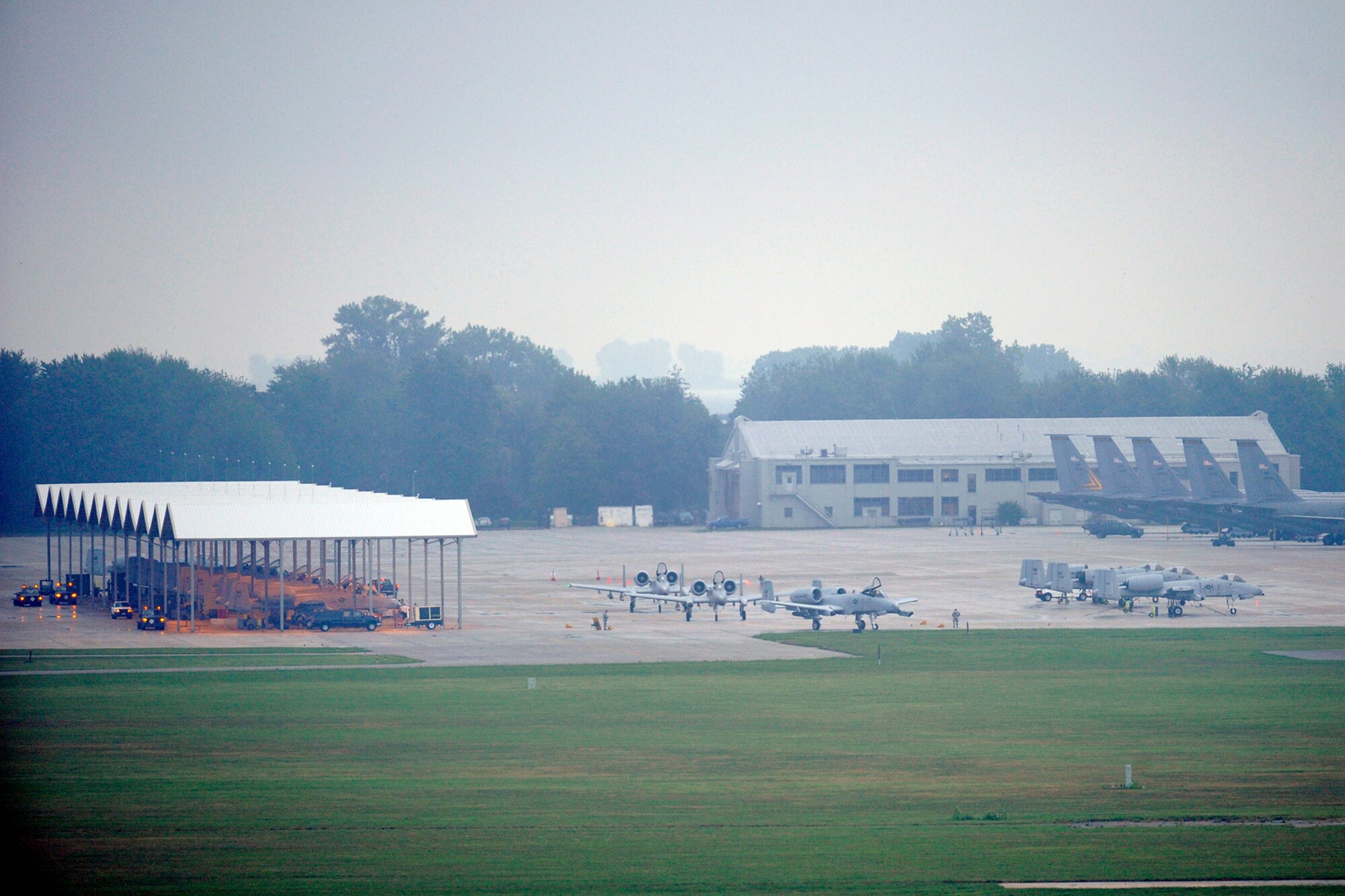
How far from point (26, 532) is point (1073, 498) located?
10392 cm

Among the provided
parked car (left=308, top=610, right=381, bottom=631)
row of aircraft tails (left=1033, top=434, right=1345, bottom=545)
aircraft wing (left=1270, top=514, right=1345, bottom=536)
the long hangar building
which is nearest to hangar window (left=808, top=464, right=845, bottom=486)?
the long hangar building

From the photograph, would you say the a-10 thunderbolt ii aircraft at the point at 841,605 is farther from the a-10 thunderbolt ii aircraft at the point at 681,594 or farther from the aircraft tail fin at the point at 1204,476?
the aircraft tail fin at the point at 1204,476

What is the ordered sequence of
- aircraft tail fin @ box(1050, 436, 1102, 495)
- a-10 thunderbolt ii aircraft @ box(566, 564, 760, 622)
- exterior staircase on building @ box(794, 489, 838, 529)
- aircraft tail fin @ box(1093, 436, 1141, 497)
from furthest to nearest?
exterior staircase on building @ box(794, 489, 838, 529)
aircraft tail fin @ box(1050, 436, 1102, 495)
aircraft tail fin @ box(1093, 436, 1141, 497)
a-10 thunderbolt ii aircraft @ box(566, 564, 760, 622)

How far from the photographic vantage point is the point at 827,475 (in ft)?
504

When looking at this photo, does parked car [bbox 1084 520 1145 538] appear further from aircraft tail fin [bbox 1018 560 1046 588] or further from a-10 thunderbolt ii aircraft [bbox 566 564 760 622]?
a-10 thunderbolt ii aircraft [bbox 566 564 760 622]

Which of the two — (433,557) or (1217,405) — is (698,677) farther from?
(1217,405)

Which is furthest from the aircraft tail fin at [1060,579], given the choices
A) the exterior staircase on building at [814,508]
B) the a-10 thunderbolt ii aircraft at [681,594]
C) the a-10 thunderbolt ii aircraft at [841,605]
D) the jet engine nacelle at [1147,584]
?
the exterior staircase on building at [814,508]

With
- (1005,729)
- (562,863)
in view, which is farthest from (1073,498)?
(562,863)

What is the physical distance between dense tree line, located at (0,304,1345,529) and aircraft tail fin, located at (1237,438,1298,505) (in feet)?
212

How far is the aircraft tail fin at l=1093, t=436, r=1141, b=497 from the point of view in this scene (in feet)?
454

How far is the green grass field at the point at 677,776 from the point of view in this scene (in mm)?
26219

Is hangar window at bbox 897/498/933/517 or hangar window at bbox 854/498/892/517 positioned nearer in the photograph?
hangar window at bbox 854/498/892/517

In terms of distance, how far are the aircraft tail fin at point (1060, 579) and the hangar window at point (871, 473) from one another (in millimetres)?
76194

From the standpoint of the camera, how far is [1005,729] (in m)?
40.8
